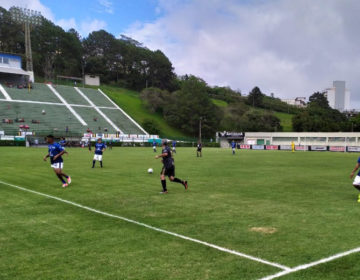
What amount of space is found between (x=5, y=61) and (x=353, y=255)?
9071cm

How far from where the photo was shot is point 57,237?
7.02m

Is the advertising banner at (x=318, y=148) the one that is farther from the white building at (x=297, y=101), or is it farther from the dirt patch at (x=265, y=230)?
the white building at (x=297, y=101)

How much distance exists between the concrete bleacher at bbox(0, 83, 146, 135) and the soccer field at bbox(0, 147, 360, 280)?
5171 cm

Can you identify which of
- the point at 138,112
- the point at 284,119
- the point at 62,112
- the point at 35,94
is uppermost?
the point at 35,94

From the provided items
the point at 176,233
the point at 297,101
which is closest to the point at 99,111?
the point at 176,233

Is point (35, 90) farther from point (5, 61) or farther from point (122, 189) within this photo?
point (122, 189)

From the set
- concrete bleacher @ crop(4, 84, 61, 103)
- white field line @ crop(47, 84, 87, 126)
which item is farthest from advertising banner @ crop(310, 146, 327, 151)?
concrete bleacher @ crop(4, 84, 61, 103)

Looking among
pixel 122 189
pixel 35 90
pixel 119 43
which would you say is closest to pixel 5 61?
pixel 35 90

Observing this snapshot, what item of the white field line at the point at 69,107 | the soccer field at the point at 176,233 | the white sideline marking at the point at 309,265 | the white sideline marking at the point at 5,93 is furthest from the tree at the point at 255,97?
the white sideline marking at the point at 309,265

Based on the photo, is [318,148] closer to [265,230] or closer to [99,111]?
[99,111]

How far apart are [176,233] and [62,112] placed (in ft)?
235

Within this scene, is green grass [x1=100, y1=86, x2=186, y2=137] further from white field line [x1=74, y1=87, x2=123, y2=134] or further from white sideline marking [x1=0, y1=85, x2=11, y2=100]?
white sideline marking [x1=0, y1=85, x2=11, y2=100]

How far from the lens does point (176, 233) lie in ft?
24.0

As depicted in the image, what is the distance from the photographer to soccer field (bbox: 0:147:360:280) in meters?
5.37
